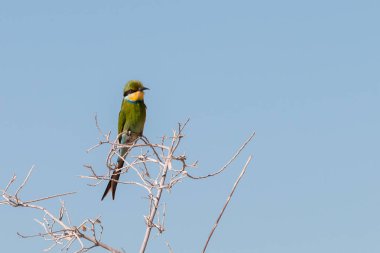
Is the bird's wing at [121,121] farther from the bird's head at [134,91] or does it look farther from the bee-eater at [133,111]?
the bird's head at [134,91]

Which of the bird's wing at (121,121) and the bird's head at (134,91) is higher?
the bird's head at (134,91)

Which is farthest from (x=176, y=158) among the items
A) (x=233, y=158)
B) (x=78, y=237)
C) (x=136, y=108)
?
(x=136, y=108)

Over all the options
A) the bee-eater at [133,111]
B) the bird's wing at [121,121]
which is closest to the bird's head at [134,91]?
the bee-eater at [133,111]

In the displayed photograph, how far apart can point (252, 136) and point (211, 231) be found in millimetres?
473

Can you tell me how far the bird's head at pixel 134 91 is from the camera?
6.82m

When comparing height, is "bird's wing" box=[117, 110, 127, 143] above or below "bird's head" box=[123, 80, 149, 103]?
below

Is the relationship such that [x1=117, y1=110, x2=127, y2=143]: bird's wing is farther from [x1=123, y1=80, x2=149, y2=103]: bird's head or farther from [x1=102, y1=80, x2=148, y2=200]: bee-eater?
[x1=123, y1=80, x2=149, y2=103]: bird's head

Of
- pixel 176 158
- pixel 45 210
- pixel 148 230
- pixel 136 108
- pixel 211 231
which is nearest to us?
pixel 211 231

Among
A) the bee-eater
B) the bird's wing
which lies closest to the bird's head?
the bee-eater

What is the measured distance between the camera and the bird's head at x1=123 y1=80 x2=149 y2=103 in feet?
22.4

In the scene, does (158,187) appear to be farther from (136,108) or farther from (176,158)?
(136,108)

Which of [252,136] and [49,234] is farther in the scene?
[49,234]

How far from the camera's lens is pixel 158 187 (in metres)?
2.80

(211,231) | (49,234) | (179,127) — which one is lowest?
(211,231)
